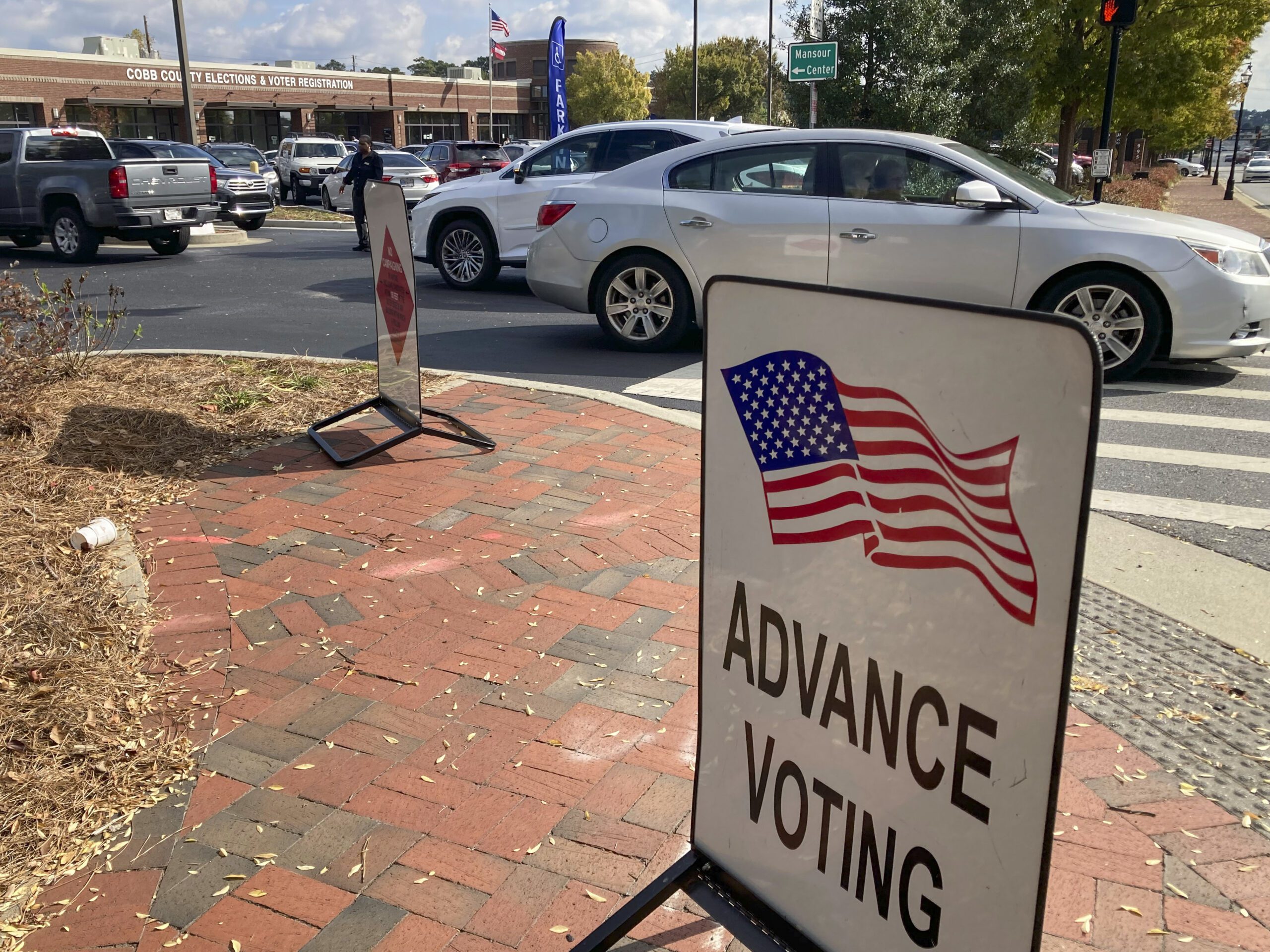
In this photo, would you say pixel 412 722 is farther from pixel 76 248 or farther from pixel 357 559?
pixel 76 248

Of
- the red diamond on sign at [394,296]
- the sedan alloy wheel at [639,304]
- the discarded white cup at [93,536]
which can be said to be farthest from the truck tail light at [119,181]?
the discarded white cup at [93,536]

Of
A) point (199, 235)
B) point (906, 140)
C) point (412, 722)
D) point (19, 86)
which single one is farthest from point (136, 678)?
point (19, 86)

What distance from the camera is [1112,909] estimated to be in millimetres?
2566

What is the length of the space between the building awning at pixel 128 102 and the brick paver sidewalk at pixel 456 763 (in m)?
55.6

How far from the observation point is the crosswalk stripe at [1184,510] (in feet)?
17.2

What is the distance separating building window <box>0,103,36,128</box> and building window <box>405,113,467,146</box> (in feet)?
81.7

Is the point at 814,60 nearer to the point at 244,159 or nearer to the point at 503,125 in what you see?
the point at 244,159

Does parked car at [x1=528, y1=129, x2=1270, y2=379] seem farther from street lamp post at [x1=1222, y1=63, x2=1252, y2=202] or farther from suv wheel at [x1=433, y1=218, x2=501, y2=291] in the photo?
street lamp post at [x1=1222, y1=63, x2=1252, y2=202]

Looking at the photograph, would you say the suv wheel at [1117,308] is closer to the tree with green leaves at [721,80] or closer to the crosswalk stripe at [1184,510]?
the crosswalk stripe at [1184,510]

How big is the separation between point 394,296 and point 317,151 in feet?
89.8

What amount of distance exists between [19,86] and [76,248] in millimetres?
43814

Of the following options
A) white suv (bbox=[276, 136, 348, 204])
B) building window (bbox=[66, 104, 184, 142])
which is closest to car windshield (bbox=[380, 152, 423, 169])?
white suv (bbox=[276, 136, 348, 204])

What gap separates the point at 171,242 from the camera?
17.5 metres

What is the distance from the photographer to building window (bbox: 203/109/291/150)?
62.0 m
